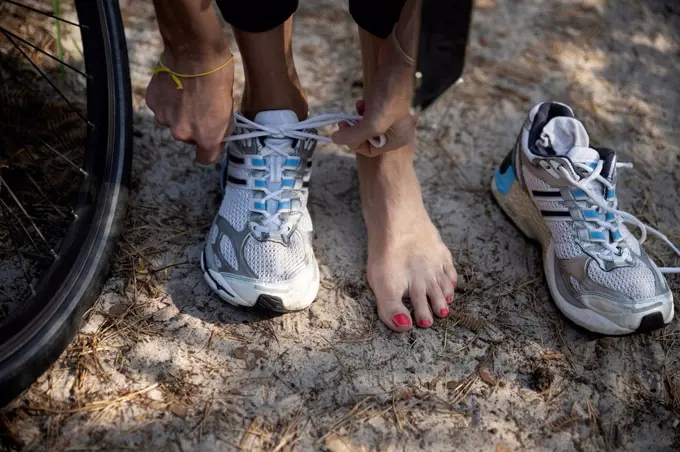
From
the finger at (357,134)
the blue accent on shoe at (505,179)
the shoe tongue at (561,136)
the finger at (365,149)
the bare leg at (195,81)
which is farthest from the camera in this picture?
the blue accent on shoe at (505,179)

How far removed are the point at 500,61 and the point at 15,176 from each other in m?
1.58

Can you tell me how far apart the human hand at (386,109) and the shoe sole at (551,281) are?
398 millimetres

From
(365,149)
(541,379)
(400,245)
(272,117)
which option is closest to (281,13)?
(272,117)

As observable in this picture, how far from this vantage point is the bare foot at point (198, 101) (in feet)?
4.19

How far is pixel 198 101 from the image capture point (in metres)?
1.31

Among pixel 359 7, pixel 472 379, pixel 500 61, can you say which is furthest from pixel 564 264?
pixel 500 61

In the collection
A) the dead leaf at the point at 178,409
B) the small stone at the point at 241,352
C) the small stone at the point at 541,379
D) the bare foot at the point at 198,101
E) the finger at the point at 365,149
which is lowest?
the small stone at the point at 541,379

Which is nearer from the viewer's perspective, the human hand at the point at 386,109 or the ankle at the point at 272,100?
the human hand at the point at 386,109

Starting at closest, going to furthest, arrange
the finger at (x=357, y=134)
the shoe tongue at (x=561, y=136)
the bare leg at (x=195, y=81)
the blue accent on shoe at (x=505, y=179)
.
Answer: the bare leg at (x=195, y=81) → the finger at (x=357, y=134) → the shoe tongue at (x=561, y=136) → the blue accent on shoe at (x=505, y=179)

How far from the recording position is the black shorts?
123 cm

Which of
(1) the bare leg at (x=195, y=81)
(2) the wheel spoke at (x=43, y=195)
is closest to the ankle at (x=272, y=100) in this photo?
(1) the bare leg at (x=195, y=81)

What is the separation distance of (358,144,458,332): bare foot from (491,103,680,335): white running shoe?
0.26 meters

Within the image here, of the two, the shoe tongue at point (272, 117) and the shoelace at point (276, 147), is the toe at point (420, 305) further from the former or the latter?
the shoe tongue at point (272, 117)

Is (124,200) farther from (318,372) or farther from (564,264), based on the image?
(564,264)
